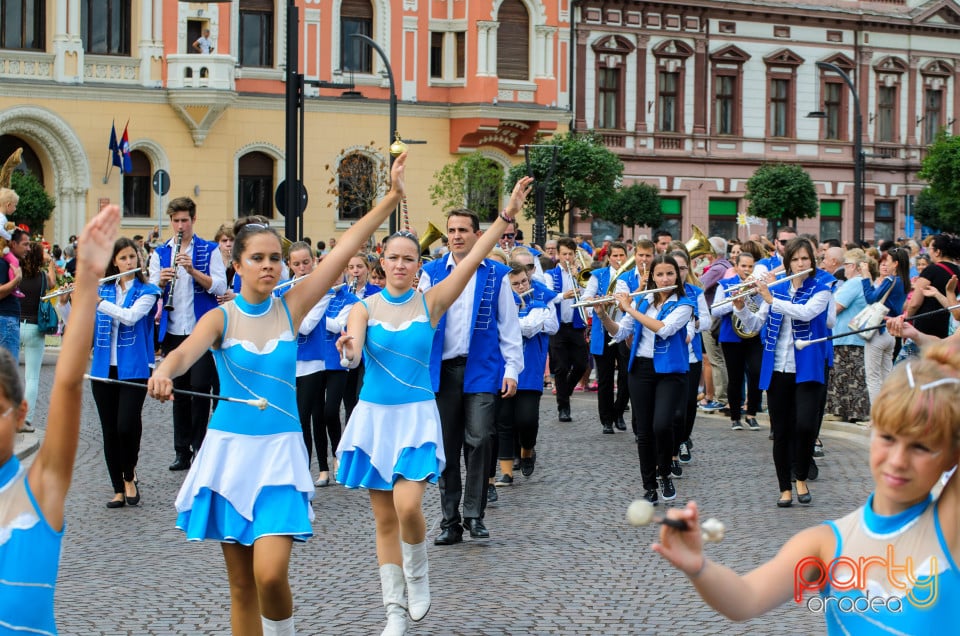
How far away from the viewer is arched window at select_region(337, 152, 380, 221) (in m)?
39.2

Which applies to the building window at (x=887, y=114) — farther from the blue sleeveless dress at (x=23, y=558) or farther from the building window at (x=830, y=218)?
the blue sleeveless dress at (x=23, y=558)

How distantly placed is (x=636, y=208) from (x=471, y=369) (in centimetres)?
3405

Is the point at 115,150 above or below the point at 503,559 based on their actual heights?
above

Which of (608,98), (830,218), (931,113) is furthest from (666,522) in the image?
(931,113)

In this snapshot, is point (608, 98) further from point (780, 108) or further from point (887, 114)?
point (887, 114)

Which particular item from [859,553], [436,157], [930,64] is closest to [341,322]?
[859,553]

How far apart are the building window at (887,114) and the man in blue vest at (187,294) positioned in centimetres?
4259

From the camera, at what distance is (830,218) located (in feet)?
167

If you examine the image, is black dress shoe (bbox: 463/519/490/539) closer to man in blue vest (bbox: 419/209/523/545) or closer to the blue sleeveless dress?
man in blue vest (bbox: 419/209/523/545)

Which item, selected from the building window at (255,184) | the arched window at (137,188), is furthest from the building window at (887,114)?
the arched window at (137,188)

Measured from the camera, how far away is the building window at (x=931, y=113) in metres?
52.5

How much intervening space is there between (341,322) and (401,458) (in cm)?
477

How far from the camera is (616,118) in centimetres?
4669

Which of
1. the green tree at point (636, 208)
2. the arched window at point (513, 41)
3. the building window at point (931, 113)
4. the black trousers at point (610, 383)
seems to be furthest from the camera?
the building window at point (931, 113)
